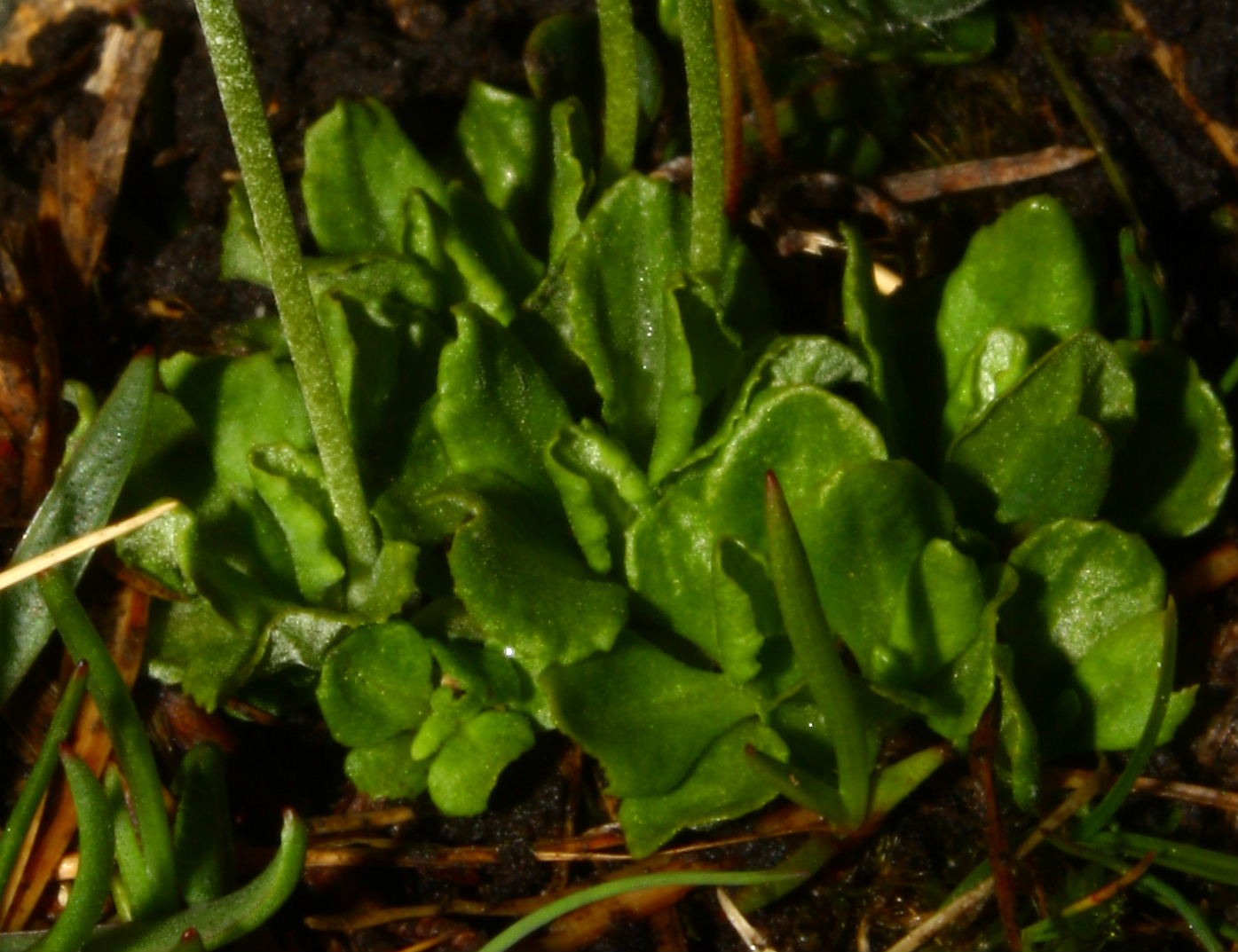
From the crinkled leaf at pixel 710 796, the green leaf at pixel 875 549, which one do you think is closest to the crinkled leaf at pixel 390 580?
the crinkled leaf at pixel 710 796

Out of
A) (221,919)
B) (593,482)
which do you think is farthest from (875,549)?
(221,919)

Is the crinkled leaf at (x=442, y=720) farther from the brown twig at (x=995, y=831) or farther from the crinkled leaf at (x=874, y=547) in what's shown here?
the brown twig at (x=995, y=831)

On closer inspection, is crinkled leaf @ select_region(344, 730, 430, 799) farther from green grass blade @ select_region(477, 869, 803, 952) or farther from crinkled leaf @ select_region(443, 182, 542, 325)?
crinkled leaf @ select_region(443, 182, 542, 325)

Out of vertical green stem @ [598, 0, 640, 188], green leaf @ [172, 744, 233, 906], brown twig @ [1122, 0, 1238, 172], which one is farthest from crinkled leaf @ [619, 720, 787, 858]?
brown twig @ [1122, 0, 1238, 172]

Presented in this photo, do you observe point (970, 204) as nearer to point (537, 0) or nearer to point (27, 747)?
point (537, 0)

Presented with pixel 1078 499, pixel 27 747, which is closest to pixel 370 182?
pixel 27 747

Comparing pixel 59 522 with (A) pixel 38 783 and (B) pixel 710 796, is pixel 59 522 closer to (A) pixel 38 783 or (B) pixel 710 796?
(A) pixel 38 783

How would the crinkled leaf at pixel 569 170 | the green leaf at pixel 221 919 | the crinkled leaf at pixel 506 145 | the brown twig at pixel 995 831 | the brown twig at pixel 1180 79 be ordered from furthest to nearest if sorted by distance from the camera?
the brown twig at pixel 1180 79 → the crinkled leaf at pixel 506 145 → the crinkled leaf at pixel 569 170 → the brown twig at pixel 995 831 → the green leaf at pixel 221 919
